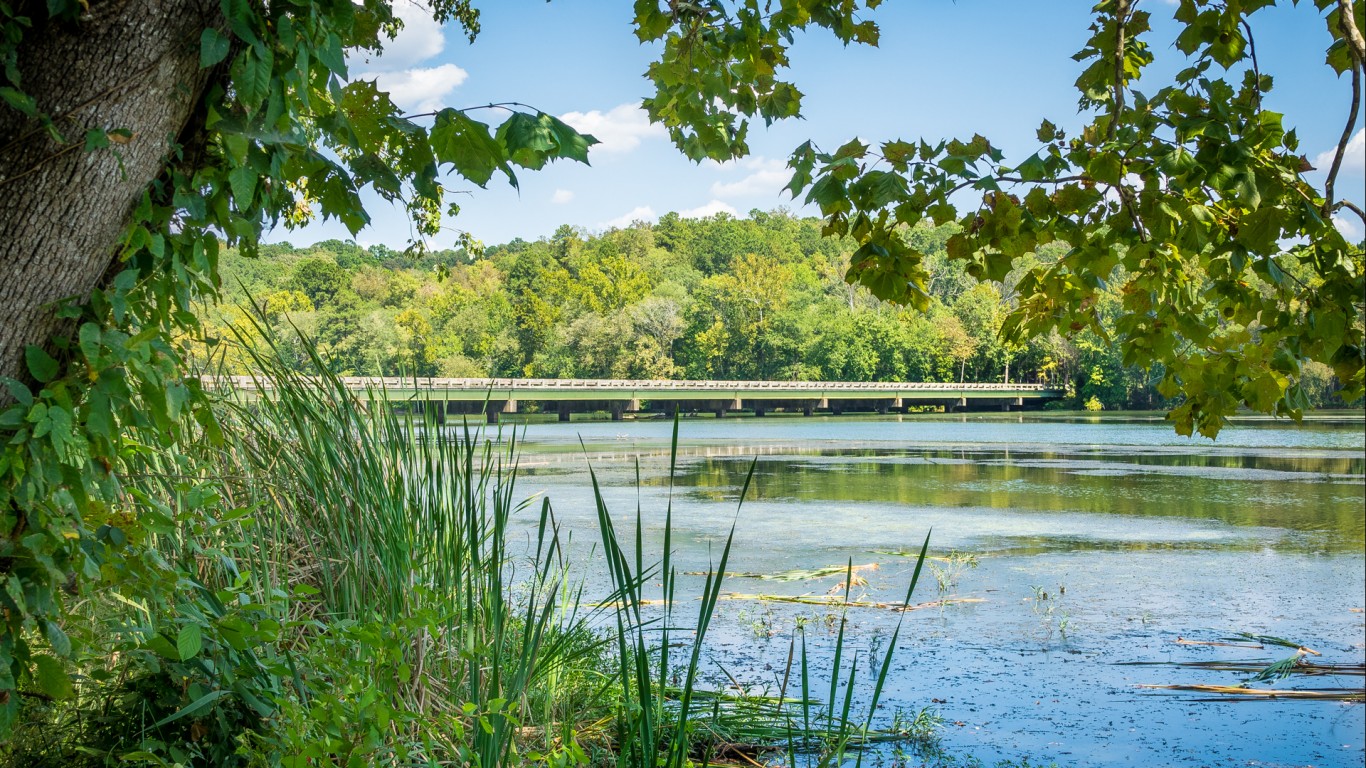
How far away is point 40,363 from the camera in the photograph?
1.56m

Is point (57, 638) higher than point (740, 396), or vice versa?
point (57, 638)

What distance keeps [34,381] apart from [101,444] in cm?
13

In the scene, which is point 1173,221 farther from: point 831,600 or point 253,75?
point 831,600

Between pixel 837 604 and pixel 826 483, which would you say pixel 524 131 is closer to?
pixel 837 604

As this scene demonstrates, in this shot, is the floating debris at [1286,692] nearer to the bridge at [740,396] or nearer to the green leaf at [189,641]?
the green leaf at [189,641]

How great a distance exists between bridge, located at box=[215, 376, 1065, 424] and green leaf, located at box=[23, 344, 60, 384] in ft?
118

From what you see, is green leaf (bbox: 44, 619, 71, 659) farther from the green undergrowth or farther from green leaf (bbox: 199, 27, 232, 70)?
green leaf (bbox: 199, 27, 232, 70)

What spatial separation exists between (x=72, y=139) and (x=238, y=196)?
8.6 inches

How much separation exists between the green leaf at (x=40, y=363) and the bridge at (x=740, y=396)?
36093mm

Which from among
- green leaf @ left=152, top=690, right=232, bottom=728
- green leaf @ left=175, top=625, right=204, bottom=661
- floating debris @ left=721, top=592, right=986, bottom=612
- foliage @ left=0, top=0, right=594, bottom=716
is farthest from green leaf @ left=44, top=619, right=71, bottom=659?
floating debris @ left=721, top=592, right=986, bottom=612

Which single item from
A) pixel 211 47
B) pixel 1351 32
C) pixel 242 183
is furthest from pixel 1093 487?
pixel 211 47

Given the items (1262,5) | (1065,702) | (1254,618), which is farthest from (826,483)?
(1262,5)

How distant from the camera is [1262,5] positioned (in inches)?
109

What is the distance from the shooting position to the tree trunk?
4.97ft
